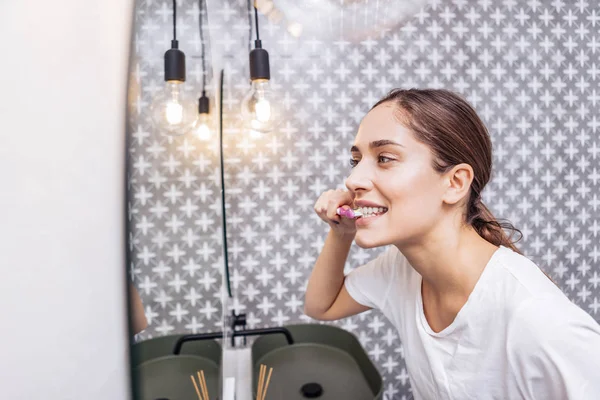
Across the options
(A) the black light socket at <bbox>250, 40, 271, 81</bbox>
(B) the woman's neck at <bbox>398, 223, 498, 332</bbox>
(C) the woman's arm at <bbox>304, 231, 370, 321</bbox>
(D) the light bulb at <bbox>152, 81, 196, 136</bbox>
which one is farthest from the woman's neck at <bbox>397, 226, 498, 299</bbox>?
(A) the black light socket at <bbox>250, 40, 271, 81</bbox>

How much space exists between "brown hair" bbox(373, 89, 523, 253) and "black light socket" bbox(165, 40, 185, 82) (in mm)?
534

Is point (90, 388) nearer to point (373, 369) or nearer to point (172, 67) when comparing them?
point (172, 67)

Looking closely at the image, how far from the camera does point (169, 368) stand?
15.4 inches

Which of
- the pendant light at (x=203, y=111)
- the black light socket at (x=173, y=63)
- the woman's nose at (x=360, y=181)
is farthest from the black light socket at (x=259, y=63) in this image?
the black light socket at (x=173, y=63)

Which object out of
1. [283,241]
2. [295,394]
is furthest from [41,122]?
[283,241]

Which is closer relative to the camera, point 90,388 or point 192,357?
point 90,388

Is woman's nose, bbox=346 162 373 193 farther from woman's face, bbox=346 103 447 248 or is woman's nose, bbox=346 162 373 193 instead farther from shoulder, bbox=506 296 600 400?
shoulder, bbox=506 296 600 400

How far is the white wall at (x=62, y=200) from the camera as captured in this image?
A: 16 centimetres

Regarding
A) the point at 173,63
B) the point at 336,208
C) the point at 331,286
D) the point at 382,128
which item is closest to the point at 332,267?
the point at 331,286

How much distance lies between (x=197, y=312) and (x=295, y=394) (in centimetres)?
61

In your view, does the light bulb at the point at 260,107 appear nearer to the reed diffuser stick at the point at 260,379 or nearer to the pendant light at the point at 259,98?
the pendant light at the point at 259,98

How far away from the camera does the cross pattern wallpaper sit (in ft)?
A: 4.81

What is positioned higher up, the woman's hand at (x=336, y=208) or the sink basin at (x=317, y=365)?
the woman's hand at (x=336, y=208)

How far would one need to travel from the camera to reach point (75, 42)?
0.20 meters
